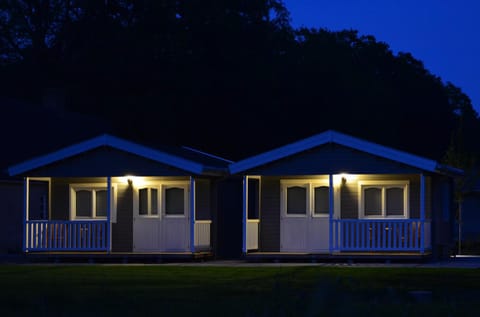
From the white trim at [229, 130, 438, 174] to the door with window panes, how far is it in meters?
1.57

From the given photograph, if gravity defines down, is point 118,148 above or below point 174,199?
above

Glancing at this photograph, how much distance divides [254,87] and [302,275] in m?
32.8

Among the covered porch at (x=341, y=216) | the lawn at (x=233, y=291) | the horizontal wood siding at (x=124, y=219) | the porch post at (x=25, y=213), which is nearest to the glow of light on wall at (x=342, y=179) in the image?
the covered porch at (x=341, y=216)

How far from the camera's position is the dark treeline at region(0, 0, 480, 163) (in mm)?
53344

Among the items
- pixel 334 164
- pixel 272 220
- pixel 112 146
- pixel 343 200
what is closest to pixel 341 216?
pixel 343 200

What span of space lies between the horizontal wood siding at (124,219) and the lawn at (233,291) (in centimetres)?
361

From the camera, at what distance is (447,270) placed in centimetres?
2369

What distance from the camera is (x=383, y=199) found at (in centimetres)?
2858

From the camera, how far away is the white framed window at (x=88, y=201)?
1196 inches

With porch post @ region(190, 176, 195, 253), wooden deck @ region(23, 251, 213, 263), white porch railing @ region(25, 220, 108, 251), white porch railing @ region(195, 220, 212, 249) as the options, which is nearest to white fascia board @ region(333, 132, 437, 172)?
porch post @ region(190, 176, 195, 253)

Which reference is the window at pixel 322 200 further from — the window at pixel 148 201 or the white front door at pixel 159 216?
the window at pixel 148 201

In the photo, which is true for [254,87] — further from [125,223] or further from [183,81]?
[125,223]

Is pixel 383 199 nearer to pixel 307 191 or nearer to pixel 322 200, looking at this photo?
pixel 322 200

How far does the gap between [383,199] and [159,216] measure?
651 centimetres
